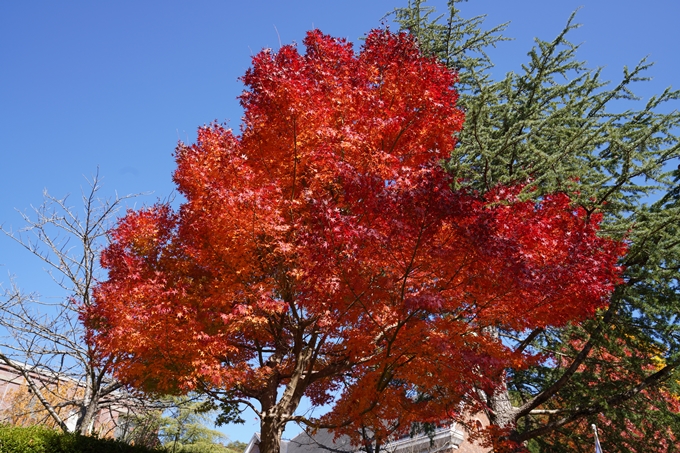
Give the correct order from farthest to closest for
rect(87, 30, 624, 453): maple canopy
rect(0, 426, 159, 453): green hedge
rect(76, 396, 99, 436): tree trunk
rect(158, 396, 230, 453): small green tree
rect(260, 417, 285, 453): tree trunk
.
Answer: rect(158, 396, 230, 453): small green tree → rect(76, 396, 99, 436): tree trunk → rect(0, 426, 159, 453): green hedge → rect(260, 417, 285, 453): tree trunk → rect(87, 30, 624, 453): maple canopy

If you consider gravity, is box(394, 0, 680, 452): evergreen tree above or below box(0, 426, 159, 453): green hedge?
above

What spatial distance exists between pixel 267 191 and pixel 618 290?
8284 millimetres

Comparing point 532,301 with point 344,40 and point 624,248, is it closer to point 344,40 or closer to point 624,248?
A: point 624,248

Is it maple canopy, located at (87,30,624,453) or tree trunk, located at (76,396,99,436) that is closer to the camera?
maple canopy, located at (87,30,624,453)

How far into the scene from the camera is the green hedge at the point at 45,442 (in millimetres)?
10116

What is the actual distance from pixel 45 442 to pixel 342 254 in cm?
832

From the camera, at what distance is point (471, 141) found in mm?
12414

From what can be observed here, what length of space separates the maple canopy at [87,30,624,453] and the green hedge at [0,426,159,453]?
1.81 metres

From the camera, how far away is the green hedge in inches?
398

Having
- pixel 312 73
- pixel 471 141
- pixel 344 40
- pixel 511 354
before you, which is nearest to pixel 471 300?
pixel 511 354

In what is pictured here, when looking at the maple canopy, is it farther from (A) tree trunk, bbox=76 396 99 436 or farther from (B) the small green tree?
(B) the small green tree

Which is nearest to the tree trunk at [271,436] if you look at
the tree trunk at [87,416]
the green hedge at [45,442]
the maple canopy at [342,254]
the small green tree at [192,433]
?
the maple canopy at [342,254]

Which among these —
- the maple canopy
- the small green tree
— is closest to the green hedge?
the maple canopy

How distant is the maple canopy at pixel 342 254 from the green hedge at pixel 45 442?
1.81m
